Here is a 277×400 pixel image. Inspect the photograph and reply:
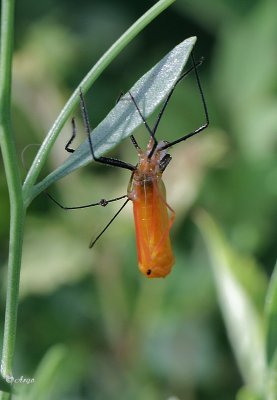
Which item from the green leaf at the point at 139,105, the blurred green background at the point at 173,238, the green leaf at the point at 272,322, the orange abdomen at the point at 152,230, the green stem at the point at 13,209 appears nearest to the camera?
the green stem at the point at 13,209

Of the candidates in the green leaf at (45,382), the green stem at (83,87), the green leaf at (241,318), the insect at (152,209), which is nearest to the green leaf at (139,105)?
the green stem at (83,87)

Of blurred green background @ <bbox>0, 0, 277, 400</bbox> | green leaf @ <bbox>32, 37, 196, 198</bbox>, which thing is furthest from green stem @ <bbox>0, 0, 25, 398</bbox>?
blurred green background @ <bbox>0, 0, 277, 400</bbox>

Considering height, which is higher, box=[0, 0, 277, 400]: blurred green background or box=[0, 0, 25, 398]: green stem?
box=[0, 0, 25, 398]: green stem

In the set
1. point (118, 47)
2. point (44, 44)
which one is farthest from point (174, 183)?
point (118, 47)

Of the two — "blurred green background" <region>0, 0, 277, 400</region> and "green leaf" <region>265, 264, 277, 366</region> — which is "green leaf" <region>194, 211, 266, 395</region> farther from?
"blurred green background" <region>0, 0, 277, 400</region>

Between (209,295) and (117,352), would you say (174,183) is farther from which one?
(117,352)

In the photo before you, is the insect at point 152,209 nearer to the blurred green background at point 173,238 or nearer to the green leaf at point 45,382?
the green leaf at point 45,382
